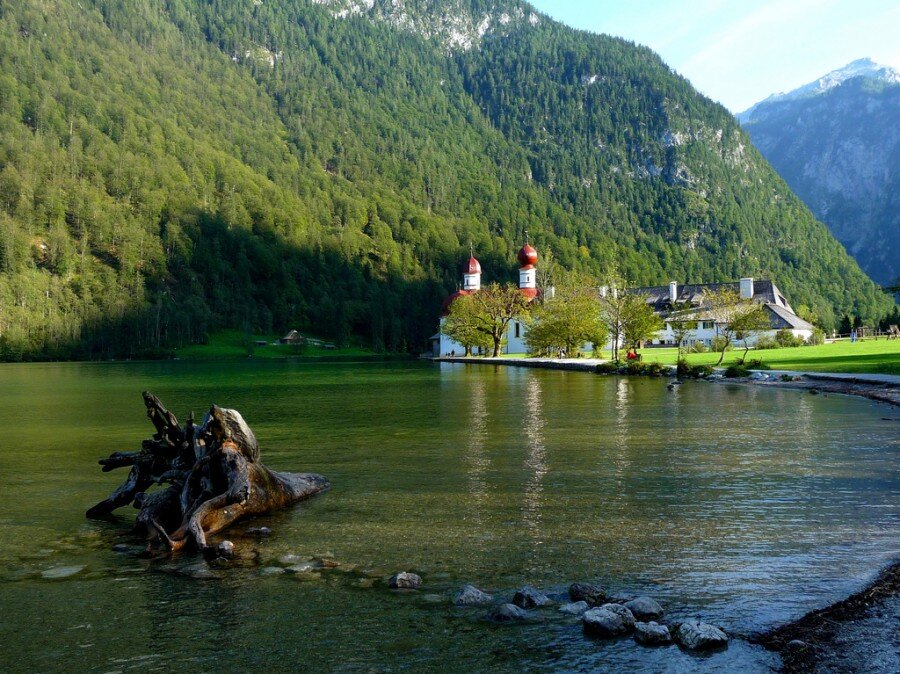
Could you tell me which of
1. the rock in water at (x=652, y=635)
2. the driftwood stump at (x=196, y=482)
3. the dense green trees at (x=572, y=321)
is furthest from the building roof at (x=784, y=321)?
the rock in water at (x=652, y=635)

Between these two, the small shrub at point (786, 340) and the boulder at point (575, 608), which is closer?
the boulder at point (575, 608)

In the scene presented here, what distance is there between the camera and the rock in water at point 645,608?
9.96 m

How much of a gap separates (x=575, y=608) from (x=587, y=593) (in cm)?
45

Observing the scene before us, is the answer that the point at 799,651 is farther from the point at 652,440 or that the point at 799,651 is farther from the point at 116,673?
the point at 652,440

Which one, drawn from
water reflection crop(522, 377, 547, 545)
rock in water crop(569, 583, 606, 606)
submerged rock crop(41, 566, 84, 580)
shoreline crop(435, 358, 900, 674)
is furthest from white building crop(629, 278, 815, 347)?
submerged rock crop(41, 566, 84, 580)

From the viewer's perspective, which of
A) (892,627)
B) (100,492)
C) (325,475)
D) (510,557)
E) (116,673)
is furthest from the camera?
(325,475)

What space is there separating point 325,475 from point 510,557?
9.25 meters

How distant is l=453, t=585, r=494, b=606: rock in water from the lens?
10.7 meters

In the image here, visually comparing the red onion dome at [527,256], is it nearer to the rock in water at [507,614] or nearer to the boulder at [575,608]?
the boulder at [575,608]

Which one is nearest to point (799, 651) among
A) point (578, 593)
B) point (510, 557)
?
point (578, 593)

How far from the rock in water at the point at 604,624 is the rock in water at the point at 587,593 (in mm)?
803

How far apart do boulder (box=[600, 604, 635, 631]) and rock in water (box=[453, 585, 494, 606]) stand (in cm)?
164

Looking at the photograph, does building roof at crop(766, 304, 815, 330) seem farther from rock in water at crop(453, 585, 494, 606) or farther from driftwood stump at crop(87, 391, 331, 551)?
rock in water at crop(453, 585, 494, 606)

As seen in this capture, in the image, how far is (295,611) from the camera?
34.7ft
